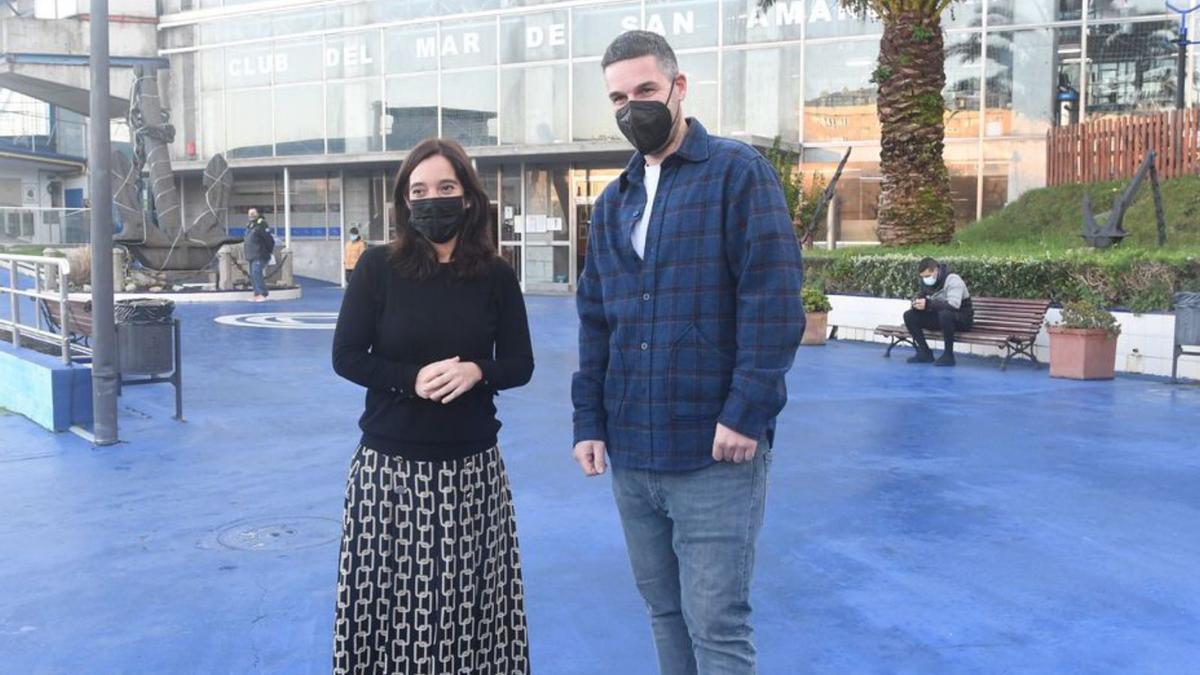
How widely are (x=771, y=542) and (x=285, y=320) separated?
14.2m

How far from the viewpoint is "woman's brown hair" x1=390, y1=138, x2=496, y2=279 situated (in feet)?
10.5

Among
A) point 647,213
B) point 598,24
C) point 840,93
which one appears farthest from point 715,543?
point 598,24

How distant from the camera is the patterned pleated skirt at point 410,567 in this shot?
313 cm

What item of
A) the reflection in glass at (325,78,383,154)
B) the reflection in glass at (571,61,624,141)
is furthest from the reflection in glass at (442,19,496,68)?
the reflection in glass at (571,61,624,141)

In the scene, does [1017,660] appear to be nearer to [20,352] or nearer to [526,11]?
[20,352]

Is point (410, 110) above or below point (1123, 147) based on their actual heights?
above

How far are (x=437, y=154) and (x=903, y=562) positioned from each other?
9.96 feet

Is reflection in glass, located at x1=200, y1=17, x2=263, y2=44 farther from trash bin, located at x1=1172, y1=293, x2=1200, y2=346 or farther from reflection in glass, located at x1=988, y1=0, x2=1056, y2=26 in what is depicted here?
trash bin, located at x1=1172, y1=293, x2=1200, y2=346

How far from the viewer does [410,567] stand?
3152 mm

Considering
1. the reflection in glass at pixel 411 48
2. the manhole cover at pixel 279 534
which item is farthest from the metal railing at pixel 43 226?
the manhole cover at pixel 279 534

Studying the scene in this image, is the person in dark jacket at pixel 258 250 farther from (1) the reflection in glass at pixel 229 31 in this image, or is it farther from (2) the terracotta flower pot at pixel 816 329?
(2) the terracotta flower pot at pixel 816 329

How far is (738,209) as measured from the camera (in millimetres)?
2678

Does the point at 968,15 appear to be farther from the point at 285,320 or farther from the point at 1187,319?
the point at 285,320

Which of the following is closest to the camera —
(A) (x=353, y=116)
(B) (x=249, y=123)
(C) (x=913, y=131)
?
(C) (x=913, y=131)
